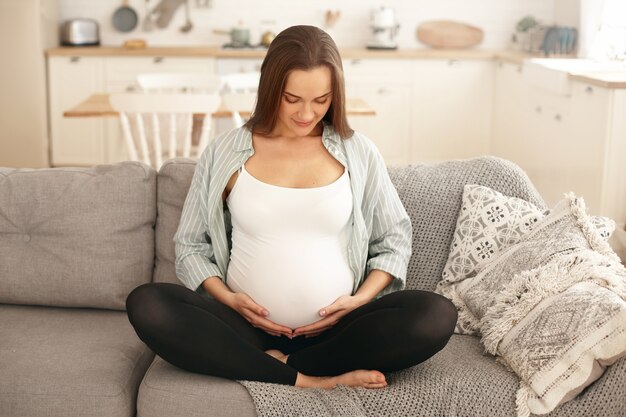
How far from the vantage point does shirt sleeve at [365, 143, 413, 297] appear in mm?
2293

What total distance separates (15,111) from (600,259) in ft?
15.3

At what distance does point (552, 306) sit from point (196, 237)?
0.87m

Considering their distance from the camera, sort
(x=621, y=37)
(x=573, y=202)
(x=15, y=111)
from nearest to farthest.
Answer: (x=573, y=202), (x=621, y=37), (x=15, y=111)

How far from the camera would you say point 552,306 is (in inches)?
80.4

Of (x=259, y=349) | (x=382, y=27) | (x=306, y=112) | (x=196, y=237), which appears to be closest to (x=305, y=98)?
(x=306, y=112)

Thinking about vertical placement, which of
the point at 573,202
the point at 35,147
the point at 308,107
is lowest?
the point at 35,147

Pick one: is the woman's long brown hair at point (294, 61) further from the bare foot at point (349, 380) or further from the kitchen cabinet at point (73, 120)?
the kitchen cabinet at point (73, 120)

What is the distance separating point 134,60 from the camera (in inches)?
237

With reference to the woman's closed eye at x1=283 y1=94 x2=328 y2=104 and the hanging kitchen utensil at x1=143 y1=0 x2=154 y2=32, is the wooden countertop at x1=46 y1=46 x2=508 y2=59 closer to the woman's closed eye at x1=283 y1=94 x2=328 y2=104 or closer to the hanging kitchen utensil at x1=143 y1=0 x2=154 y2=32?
the hanging kitchen utensil at x1=143 y1=0 x2=154 y2=32

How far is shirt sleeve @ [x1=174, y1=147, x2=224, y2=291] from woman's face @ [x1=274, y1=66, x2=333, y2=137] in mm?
258

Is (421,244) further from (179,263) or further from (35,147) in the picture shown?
(35,147)

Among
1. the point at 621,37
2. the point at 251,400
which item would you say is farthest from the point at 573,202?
the point at 621,37

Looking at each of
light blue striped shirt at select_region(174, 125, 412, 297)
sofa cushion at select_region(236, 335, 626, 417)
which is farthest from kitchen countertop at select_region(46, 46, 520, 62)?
sofa cushion at select_region(236, 335, 626, 417)

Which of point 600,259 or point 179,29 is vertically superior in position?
point 179,29
